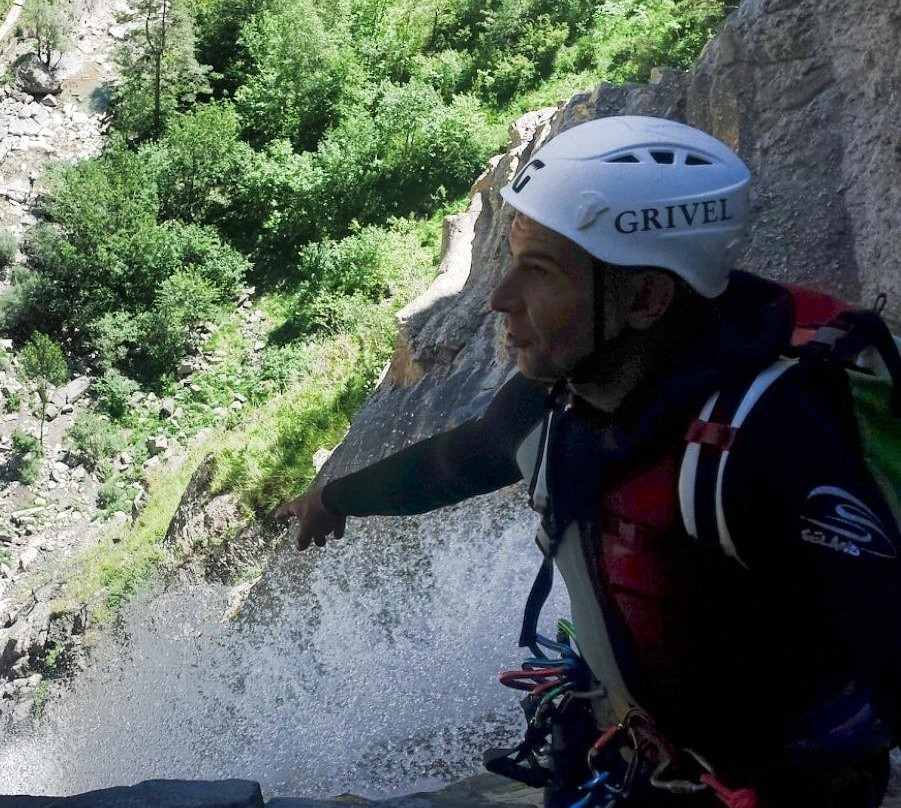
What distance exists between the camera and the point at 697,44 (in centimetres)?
1078

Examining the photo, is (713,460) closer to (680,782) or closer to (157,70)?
(680,782)

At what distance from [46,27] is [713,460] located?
20926mm

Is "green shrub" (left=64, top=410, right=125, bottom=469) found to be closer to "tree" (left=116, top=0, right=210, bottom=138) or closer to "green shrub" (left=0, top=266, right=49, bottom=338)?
"green shrub" (left=0, top=266, right=49, bottom=338)

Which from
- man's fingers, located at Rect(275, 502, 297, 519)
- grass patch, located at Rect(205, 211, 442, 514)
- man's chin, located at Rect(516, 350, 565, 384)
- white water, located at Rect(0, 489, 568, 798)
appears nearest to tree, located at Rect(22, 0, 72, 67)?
grass patch, located at Rect(205, 211, 442, 514)

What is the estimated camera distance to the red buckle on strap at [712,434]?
3.87 ft

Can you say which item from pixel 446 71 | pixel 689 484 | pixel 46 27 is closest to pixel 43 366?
pixel 446 71

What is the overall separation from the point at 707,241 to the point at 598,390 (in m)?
0.22

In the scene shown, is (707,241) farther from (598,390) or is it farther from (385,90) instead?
(385,90)

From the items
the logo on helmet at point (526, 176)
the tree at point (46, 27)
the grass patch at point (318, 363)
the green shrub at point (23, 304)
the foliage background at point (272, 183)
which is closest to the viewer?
the logo on helmet at point (526, 176)

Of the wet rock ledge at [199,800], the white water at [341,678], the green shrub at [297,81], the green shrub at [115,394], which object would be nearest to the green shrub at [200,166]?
the green shrub at [297,81]

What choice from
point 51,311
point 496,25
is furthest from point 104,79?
point 496,25

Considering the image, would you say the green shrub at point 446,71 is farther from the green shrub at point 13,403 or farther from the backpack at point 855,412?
the backpack at point 855,412

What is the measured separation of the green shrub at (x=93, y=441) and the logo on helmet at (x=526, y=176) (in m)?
14.0

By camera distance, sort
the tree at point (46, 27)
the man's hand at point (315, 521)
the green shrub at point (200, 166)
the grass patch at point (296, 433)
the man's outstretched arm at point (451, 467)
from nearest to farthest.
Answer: the man's outstretched arm at point (451, 467) → the man's hand at point (315, 521) → the grass patch at point (296, 433) → the green shrub at point (200, 166) → the tree at point (46, 27)
